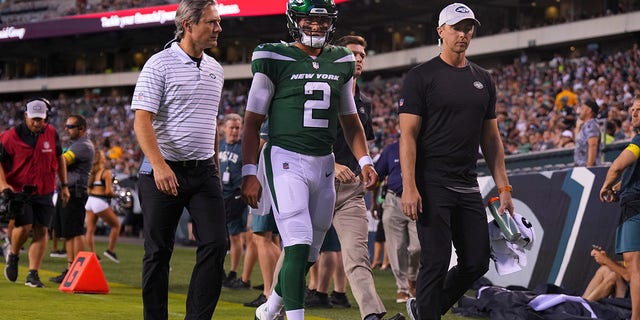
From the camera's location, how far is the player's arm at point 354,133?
584 centimetres

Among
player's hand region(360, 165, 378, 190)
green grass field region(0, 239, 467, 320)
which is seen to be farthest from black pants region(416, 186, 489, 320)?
green grass field region(0, 239, 467, 320)

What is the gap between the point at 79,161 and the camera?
12.2 meters

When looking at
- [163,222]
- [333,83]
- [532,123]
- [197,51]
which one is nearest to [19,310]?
[163,222]

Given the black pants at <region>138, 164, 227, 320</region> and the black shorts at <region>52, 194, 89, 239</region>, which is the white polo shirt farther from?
the black shorts at <region>52, 194, 89, 239</region>

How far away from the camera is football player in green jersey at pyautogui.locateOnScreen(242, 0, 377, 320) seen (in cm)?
555

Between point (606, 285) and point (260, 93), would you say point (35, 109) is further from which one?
point (606, 285)

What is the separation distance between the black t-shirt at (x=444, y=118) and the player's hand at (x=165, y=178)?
1414mm

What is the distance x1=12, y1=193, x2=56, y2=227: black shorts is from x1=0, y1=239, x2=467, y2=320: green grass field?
0.67 metres

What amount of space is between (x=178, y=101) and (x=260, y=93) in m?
0.59

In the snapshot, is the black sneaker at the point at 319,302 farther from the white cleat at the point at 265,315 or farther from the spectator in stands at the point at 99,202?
the spectator in stands at the point at 99,202

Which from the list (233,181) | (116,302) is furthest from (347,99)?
(233,181)

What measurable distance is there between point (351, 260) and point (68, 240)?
19.3 feet

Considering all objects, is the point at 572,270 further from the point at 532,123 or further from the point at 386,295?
the point at 532,123

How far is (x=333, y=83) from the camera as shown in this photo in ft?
18.7
